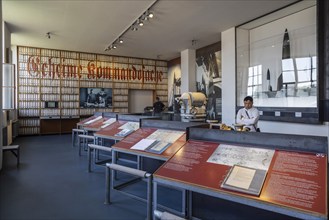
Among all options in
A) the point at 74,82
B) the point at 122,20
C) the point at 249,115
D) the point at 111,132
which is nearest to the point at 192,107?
the point at 249,115

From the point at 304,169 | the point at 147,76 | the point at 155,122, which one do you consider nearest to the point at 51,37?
the point at 147,76

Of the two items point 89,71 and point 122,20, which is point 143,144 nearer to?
point 122,20

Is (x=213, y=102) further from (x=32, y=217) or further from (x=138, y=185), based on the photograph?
(x=32, y=217)

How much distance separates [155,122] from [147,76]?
823 cm

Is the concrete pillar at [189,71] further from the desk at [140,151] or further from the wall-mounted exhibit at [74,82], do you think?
the desk at [140,151]

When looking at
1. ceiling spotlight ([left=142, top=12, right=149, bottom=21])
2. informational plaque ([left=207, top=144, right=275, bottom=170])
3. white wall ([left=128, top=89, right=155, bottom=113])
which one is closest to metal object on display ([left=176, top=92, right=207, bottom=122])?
informational plaque ([left=207, top=144, right=275, bottom=170])

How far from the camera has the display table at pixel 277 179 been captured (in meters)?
1.28

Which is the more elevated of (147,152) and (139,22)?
(139,22)

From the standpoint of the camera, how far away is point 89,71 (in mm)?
9859

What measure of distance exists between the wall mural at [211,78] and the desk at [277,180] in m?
6.41

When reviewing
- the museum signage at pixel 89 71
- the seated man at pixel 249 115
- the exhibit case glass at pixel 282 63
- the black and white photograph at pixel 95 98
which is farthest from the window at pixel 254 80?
the black and white photograph at pixel 95 98

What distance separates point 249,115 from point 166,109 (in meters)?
7.32

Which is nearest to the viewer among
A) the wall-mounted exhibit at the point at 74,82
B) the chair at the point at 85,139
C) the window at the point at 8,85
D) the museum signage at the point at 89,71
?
the chair at the point at 85,139

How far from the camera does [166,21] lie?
6.30 m
